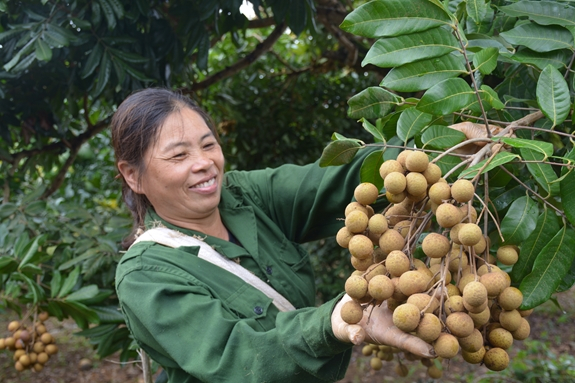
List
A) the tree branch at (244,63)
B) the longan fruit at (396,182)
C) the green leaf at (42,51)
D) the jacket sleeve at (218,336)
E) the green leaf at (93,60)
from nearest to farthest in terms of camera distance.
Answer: the longan fruit at (396,182) < the jacket sleeve at (218,336) < the green leaf at (42,51) < the green leaf at (93,60) < the tree branch at (244,63)

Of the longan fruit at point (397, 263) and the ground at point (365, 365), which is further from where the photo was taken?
the ground at point (365, 365)

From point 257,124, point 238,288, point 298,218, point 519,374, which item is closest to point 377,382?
point 519,374

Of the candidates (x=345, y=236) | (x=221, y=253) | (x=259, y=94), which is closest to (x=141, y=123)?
(x=221, y=253)

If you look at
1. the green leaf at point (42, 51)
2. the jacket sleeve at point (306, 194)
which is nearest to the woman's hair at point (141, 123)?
the jacket sleeve at point (306, 194)

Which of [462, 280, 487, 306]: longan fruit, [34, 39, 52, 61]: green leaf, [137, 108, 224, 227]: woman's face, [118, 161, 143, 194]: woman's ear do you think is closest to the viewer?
[462, 280, 487, 306]: longan fruit

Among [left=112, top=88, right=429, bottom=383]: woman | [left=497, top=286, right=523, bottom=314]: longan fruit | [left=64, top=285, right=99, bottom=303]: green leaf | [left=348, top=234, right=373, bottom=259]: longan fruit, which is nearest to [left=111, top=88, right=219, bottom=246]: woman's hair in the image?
[left=112, top=88, right=429, bottom=383]: woman

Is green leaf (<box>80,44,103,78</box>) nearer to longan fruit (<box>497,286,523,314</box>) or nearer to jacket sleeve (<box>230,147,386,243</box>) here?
jacket sleeve (<box>230,147,386,243</box>)

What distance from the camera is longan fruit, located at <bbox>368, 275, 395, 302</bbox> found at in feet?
2.89

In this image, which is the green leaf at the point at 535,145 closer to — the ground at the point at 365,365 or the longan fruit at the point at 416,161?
the longan fruit at the point at 416,161

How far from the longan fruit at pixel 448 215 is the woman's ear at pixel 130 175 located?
0.99 m

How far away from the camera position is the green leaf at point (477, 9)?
112cm

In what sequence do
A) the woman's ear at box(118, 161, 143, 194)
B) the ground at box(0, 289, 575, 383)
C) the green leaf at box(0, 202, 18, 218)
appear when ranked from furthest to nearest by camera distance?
the ground at box(0, 289, 575, 383) → the green leaf at box(0, 202, 18, 218) → the woman's ear at box(118, 161, 143, 194)

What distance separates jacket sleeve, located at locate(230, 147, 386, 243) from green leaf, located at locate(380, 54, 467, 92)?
0.48 metres

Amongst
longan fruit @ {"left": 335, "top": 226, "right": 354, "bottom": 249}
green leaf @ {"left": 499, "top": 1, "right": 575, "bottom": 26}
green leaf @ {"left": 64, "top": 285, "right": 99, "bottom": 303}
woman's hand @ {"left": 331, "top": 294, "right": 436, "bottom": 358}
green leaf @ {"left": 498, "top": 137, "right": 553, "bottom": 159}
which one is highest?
green leaf @ {"left": 499, "top": 1, "right": 575, "bottom": 26}
